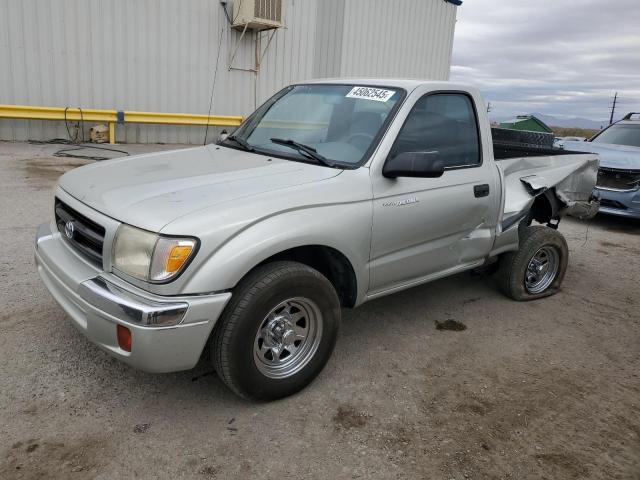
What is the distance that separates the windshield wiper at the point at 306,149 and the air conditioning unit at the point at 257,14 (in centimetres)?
987

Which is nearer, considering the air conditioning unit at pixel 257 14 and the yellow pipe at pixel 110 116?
the yellow pipe at pixel 110 116

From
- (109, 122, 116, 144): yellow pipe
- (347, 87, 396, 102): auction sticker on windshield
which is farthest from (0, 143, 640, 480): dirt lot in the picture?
(109, 122, 116, 144): yellow pipe

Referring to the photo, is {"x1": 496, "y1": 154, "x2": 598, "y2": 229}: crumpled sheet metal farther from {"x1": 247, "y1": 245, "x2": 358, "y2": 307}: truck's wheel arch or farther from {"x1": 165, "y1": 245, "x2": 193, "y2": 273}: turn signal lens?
{"x1": 165, "y1": 245, "x2": 193, "y2": 273}: turn signal lens

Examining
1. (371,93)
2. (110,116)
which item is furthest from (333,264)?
(110,116)

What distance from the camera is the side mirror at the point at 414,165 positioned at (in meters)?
3.10

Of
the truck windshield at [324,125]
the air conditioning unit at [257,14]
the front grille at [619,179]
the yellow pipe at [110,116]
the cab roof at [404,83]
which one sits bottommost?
the front grille at [619,179]

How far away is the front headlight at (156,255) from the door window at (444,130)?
4.98ft

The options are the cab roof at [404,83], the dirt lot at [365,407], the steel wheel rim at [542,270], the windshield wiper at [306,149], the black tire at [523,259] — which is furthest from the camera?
the steel wheel rim at [542,270]

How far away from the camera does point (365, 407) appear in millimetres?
2994

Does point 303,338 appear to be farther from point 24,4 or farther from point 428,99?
point 24,4

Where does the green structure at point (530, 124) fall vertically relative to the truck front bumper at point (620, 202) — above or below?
above

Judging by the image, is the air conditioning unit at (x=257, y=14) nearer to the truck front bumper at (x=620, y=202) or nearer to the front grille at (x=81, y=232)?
the truck front bumper at (x=620, y=202)

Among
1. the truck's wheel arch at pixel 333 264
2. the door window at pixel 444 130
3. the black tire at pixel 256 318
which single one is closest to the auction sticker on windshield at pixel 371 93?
the door window at pixel 444 130

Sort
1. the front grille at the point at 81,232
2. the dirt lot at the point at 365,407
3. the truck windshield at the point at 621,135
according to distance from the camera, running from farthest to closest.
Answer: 1. the truck windshield at the point at 621,135
2. the front grille at the point at 81,232
3. the dirt lot at the point at 365,407
